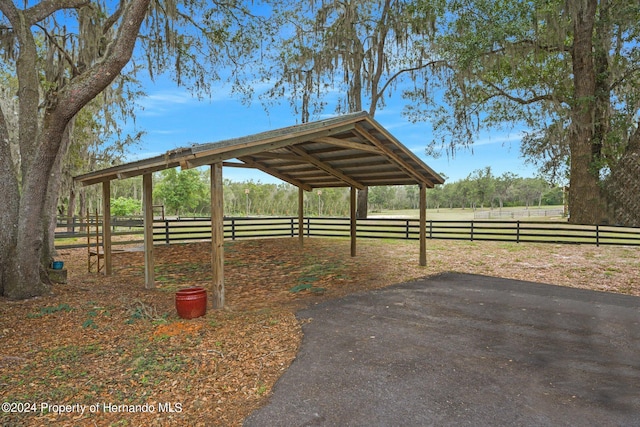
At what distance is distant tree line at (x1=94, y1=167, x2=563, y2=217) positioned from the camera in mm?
39000

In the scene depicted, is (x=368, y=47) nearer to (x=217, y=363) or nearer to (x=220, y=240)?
(x=220, y=240)

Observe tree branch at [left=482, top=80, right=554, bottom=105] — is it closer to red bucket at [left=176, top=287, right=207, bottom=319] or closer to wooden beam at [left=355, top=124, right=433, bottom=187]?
wooden beam at [left=355, top=124, right=433, bottom=187]

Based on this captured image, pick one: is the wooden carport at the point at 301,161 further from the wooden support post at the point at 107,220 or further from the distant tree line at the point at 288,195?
the distant tree line at the point at 288,195

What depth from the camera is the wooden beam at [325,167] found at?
29.6ft

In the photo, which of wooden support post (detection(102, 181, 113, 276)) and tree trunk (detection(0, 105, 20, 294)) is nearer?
tree trunk (detection(0, 105, 20, 294))

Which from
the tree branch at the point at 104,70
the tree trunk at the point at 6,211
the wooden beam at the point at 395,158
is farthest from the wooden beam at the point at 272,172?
the tree trunk at the point at 6,211

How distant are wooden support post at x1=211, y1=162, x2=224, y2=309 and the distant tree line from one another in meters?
27.4

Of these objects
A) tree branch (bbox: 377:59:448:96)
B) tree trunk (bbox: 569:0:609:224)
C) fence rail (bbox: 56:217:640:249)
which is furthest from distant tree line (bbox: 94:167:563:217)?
tree trunk (bbox: 569:0:609:224)

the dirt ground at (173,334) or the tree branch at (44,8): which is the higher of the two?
the tree branch at (44,8)

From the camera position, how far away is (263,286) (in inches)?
304

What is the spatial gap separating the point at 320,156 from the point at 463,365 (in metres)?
6.59

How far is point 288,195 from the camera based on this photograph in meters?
56.0

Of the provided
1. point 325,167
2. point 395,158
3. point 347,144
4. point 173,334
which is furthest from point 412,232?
point 173,334

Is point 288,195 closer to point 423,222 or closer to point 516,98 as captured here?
point 516,98
